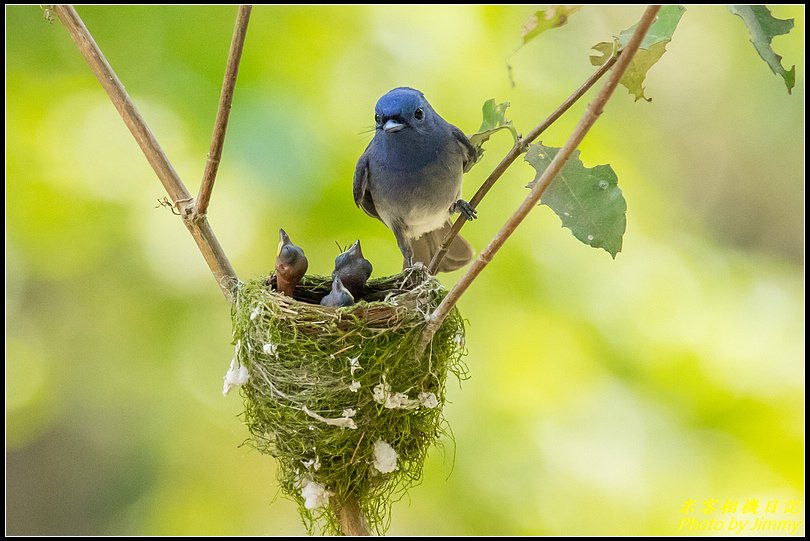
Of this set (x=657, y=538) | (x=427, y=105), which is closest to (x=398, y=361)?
(x=427, y=105)

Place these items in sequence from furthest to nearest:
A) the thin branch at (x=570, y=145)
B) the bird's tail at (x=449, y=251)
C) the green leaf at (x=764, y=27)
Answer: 1. the bird's tail at (x=449, y=251)
2. the green leaf at (x=764, y=27)
3. the thin branch at (x=570, y=145)

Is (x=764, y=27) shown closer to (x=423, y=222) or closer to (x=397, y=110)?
(x=397, y=110)

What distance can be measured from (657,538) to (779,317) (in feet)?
5.00

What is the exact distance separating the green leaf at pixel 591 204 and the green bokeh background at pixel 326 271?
2.01 m

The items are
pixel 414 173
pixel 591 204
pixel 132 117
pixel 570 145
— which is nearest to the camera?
pixel 570 145

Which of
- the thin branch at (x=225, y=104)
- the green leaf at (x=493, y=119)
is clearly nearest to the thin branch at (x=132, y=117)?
the thin branch at (x=225, y=104)

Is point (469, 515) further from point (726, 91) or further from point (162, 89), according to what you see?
point (726, 91)

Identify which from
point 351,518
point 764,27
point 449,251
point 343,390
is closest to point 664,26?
point 764,27

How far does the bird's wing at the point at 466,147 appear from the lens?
13.3 feet

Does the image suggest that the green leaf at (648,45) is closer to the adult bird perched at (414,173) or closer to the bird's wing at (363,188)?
the adult bird perched at (414,173)

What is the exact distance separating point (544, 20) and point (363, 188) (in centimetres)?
221

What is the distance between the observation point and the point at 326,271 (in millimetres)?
4465

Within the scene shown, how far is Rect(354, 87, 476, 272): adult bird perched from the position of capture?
12.7 ft

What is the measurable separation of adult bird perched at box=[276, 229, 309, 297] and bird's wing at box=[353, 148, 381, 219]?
961 millimetres
